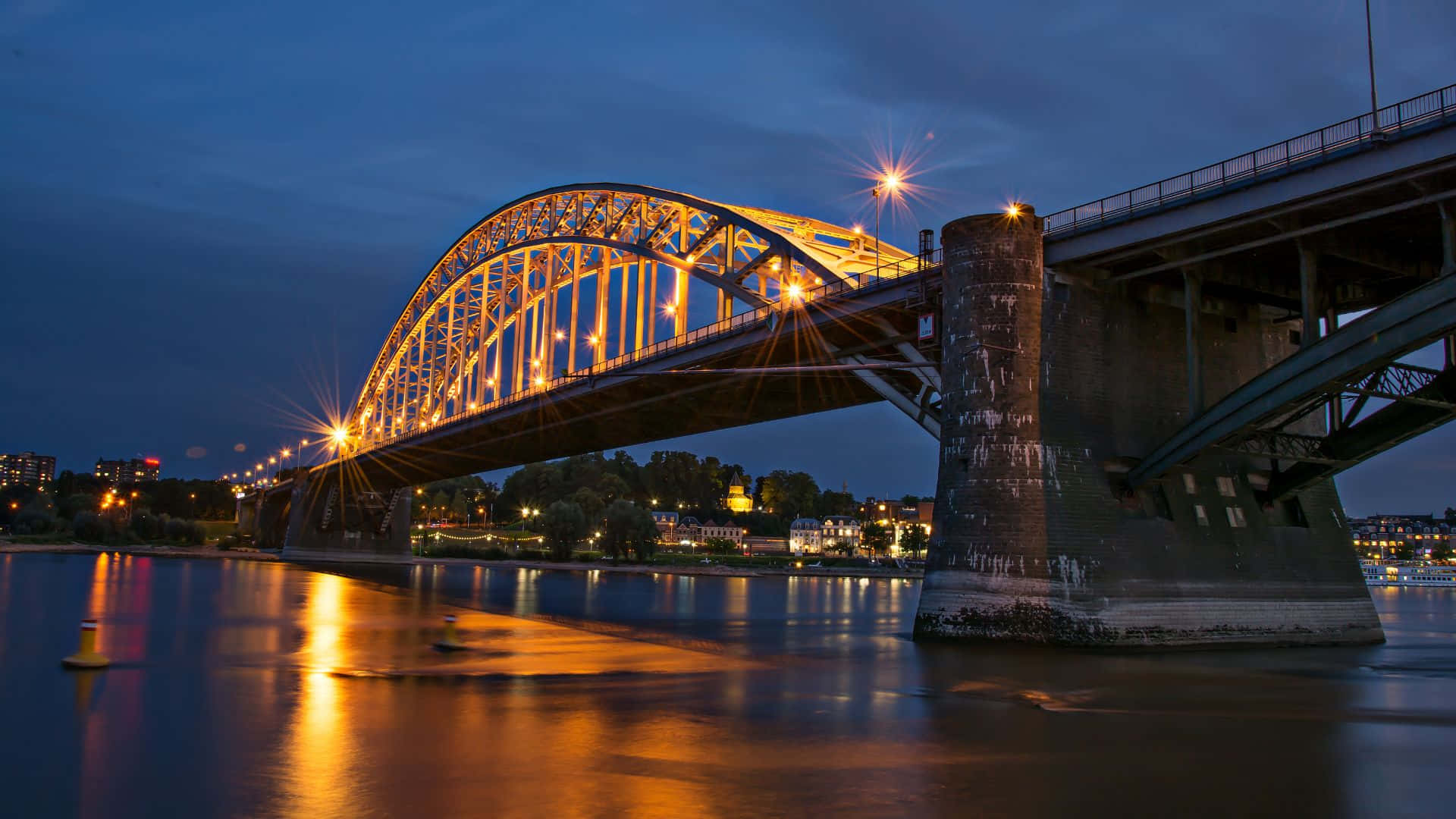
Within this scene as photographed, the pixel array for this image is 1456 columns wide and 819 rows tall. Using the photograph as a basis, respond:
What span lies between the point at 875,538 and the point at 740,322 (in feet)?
360

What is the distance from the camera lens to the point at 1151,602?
85.6 feet

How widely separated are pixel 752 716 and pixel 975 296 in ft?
47.0

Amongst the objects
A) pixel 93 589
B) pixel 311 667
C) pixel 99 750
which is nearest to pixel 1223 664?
pixel 311 667

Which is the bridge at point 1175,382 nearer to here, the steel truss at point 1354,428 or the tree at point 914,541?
the steel truss at point 1354,428

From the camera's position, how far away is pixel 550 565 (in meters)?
103

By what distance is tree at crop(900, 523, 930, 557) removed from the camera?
14812 cm

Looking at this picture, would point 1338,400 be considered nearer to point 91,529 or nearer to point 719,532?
point 91,529

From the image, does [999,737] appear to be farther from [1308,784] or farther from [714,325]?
[714,325]

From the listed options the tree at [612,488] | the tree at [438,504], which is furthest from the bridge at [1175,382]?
the tree at [438,504]

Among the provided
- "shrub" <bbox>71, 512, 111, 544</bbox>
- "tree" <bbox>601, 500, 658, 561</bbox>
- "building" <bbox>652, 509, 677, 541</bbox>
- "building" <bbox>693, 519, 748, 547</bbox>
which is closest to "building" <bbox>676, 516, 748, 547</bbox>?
"building" <bbox>693, 519, 748, 547</bbox>

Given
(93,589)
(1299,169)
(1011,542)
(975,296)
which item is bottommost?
(93,589)

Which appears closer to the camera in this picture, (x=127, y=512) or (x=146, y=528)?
(x=146, y=528)

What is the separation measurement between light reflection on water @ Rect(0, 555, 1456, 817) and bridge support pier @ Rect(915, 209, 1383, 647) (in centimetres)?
125

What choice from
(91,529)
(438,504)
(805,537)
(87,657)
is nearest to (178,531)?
(91,529)
